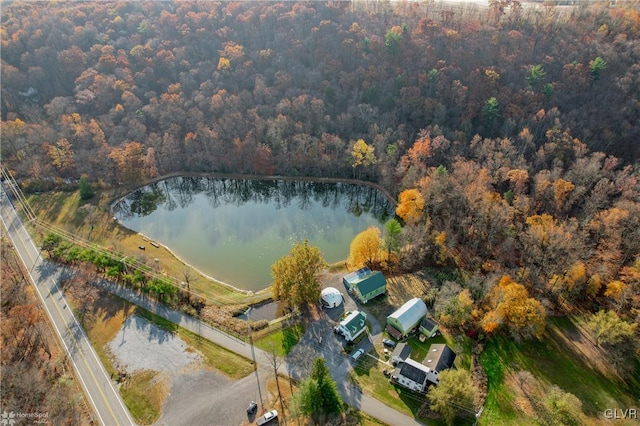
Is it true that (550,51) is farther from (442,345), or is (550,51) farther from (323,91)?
(442,345)

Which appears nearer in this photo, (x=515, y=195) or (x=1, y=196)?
(x=515, y=195)

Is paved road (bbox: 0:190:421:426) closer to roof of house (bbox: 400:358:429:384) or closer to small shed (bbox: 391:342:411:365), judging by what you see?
roof of house (bbox: 400:358:429:384)

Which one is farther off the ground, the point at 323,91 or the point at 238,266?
the point at 323,91

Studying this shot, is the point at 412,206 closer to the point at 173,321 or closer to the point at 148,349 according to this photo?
the point at 173,321

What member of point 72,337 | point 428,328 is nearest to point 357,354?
point 428,328

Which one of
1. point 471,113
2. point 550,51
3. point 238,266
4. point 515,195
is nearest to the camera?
point 238,266

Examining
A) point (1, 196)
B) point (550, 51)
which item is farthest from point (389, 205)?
point (1, 196)

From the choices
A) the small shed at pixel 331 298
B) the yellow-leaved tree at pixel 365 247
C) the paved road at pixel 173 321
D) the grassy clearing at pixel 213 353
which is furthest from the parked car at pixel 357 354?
the yellow-leaved tree at pixel 365 247
